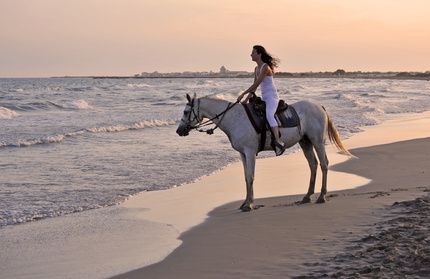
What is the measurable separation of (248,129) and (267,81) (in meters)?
0.80

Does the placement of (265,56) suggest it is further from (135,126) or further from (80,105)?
(80,105)

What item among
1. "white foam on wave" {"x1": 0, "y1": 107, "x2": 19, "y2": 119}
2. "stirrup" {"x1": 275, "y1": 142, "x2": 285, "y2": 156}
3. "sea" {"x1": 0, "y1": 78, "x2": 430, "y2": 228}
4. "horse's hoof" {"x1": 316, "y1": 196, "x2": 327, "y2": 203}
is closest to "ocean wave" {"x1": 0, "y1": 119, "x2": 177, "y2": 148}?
"sea" {"x1": 0, "y1": 78, "x2": 430, "y2": 228}

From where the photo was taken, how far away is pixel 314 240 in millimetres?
7016

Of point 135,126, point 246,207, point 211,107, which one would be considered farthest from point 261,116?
point 135,126

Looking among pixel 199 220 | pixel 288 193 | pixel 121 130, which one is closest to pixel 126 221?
pixel 199 220

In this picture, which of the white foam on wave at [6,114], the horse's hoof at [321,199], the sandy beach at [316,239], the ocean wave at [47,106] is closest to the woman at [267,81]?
the horse's hoof at [321,199]

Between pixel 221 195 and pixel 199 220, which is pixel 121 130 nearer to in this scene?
pixel 221 195

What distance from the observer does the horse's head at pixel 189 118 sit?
9.98 metres

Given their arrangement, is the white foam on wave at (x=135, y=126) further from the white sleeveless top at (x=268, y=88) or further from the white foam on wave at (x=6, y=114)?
the white sleeveless top at (x=268, y=88)

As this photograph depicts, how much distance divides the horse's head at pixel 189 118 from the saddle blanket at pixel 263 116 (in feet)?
2.63

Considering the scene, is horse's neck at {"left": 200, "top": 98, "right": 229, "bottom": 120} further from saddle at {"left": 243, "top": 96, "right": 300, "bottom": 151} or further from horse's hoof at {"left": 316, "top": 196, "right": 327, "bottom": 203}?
horse's hoof at {"left": 316, "top": 196, "right": 327, "bottom": 203}

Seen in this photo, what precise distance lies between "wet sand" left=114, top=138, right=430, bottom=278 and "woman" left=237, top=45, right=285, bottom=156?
127 centimetres

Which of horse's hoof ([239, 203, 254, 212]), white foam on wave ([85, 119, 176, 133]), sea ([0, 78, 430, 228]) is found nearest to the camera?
horse's hoof ([239, 203, 254, 212])

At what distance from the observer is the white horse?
970cm
